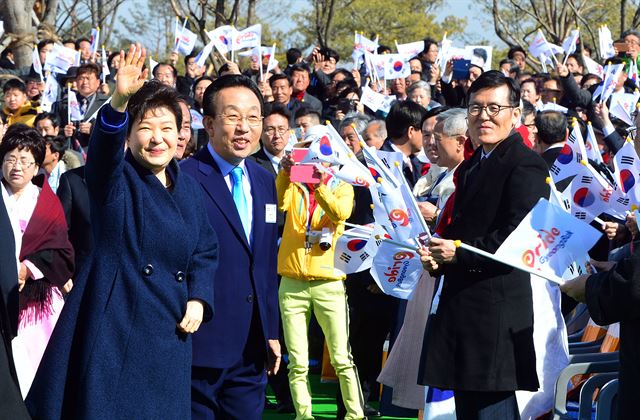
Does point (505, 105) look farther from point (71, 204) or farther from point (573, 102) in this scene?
point (573, 102)

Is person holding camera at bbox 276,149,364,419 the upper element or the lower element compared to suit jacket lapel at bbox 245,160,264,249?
lower

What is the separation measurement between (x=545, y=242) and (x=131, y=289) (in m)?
1.68

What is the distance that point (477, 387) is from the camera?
518cm

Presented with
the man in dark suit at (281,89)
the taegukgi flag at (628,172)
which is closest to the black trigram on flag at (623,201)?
the taegukgi flag at (628,172)

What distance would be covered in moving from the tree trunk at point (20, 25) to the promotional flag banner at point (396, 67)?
8085mm

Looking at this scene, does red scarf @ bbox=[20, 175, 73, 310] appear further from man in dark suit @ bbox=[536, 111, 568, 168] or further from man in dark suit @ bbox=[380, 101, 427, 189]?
man in dark suit @ bbox=[536, 111, 568, 168]

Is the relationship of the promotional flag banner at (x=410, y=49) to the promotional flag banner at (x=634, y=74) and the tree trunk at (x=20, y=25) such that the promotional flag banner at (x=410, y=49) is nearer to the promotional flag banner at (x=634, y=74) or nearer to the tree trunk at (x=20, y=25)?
the promotional flag banner at (x=634, y=74)

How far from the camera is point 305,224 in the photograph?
761cm

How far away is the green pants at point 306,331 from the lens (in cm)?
745

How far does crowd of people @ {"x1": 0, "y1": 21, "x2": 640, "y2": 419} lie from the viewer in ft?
14.1

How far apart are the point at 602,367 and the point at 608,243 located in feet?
6.56

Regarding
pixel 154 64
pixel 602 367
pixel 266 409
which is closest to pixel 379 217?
pixel 602 367

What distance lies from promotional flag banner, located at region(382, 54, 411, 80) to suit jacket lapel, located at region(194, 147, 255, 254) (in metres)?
9.60

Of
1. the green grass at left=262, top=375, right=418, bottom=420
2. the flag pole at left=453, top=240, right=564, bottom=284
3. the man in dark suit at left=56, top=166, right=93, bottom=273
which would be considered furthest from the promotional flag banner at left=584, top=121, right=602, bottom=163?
the man in dark suit at left=56, top=166, right=93, bottom=273
